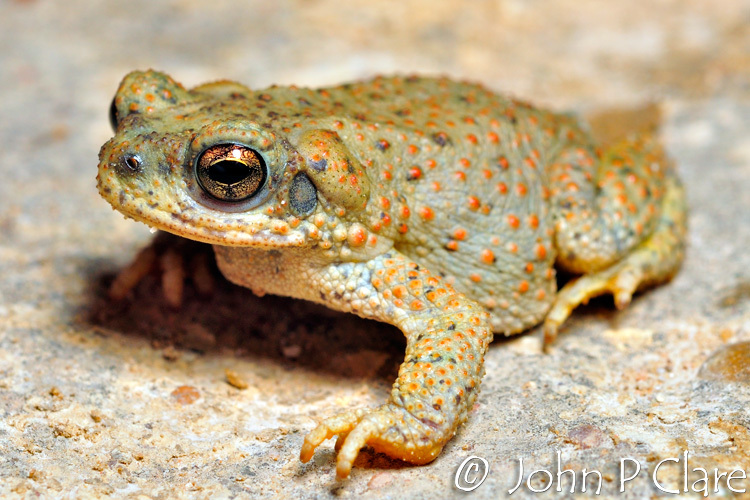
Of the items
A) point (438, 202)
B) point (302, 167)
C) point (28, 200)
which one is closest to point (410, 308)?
point (438, 202)

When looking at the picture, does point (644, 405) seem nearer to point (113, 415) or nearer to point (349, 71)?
point (113, 415)

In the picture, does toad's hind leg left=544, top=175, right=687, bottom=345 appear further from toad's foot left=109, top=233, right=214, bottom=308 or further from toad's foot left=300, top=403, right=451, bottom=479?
toad's foot left=109, top=233, right=214, bottom=308

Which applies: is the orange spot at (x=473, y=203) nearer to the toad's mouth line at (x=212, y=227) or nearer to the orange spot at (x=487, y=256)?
the orange spot at (x=487, y=256)

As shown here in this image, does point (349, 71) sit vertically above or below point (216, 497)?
above

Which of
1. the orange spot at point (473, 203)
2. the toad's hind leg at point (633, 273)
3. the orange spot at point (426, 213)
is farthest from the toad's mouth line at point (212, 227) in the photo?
the toad's hind leg at point (633, 273)

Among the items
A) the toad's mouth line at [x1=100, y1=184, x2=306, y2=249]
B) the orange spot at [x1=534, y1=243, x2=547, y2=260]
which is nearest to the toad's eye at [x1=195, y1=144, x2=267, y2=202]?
the toad's mouth line at [x1=100, y1=184, x2=306, y2=249]

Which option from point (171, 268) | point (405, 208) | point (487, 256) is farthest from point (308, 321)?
point (487, 256)

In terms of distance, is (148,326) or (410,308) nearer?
(410,308)
